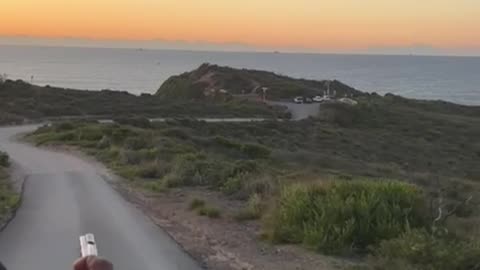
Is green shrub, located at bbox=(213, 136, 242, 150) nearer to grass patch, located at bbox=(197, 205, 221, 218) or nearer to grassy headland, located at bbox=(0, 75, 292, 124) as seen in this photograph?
grass patch, located at bbox=(197, 205, 221, 218)

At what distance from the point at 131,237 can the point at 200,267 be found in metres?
2.07

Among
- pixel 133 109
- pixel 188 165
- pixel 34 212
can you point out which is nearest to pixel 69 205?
pixel 34 212

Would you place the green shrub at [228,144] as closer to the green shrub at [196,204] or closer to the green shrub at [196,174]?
the green shrub at [196,174]

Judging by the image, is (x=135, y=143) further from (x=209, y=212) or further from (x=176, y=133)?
(x=209, y=212)

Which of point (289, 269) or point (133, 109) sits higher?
point (289, 269)

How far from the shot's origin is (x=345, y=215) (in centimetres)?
1062

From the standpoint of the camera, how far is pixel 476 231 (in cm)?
1132

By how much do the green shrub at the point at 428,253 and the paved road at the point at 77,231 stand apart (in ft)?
8.05

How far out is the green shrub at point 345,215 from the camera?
34.0 feet

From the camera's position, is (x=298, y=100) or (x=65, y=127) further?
(x=298, y=100)

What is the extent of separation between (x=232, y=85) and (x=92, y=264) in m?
102

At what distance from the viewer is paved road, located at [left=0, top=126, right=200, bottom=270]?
9.72 m

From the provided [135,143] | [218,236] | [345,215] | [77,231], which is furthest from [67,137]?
[345,215]

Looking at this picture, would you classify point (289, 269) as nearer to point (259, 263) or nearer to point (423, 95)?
point (259, 263)
